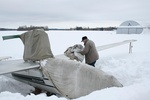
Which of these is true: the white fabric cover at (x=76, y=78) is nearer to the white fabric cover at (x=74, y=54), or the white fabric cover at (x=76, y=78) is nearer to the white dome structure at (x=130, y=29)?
the white fabric cover at (x=74, y=54)

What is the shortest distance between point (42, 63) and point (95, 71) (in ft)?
6.64

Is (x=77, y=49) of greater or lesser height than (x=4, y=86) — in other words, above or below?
above

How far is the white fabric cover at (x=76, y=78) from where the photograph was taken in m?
5.38

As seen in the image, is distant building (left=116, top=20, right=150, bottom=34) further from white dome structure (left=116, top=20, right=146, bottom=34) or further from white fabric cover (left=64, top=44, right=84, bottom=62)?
white fabric cover (left=64, top=44, right=84, bottom=62)

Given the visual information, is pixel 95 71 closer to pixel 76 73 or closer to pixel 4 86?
pixel 76 73

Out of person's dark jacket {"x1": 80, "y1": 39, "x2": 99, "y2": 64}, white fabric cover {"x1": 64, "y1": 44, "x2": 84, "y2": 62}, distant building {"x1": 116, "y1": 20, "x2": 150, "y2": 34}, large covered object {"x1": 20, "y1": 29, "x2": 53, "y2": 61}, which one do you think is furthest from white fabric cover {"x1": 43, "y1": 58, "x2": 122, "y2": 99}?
distant building {"x1": 116, "y1": 20, "x2": 150, "y2": 34}

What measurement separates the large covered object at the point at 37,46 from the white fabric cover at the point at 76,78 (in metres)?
0.93

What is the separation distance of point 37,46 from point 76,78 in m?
2.52

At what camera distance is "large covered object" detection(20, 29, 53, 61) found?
293 inches

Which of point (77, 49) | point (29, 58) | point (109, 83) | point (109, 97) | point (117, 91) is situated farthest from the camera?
point (77, 49)

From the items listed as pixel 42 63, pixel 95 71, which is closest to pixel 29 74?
pixel 42 63

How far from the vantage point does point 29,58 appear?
7.77 m

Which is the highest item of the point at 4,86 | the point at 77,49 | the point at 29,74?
the point at 77,49

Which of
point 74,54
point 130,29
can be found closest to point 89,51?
point 74,54
